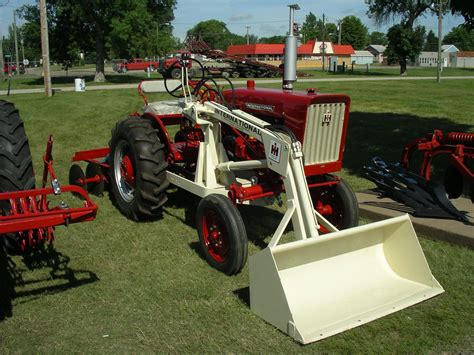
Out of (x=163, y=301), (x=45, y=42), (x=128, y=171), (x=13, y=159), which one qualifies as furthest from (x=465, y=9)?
(x=45, y=42)

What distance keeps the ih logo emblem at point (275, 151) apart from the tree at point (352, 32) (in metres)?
110

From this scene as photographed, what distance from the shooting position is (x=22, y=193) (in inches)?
139

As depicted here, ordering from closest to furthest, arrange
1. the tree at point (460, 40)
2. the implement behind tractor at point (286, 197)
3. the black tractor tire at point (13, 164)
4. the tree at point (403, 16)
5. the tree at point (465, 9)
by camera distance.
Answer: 1. the implement behind tractor at point (286, 197)
2. the black tractor tire at point (13, 164)
3. the tree at point (465, 9)
4. the tree at point (403, 16)
5. the tree at point (460, 40)

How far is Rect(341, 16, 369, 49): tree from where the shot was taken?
10819cm

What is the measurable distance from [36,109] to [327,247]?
12451mm

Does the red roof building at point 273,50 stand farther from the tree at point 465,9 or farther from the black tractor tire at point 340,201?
the black tractor tire at point 340,201

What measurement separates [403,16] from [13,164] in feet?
146

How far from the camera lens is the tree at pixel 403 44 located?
4350 centimetres

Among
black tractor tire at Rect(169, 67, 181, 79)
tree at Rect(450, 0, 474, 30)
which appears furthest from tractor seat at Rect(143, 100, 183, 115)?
tree at Rect(450, 0, 474, 30)

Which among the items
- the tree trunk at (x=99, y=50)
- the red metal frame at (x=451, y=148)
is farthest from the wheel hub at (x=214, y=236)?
the tree trunk at (x=99, y=50)

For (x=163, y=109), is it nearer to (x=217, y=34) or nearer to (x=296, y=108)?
(x=296, y=108)

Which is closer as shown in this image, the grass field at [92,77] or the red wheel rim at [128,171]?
the red wheel rim at [128,171]

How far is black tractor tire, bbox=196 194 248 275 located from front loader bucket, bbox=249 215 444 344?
520mm

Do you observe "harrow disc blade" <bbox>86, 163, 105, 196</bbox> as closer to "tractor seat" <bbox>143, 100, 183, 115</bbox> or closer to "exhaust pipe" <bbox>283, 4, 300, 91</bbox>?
"tractor seat" <bbox>143, 100, 183, 115</bbox>
